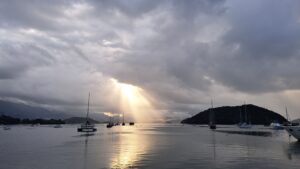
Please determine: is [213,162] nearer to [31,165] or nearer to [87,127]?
[31,165]

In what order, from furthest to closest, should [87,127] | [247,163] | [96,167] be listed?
[87,127], [247,163], [96,167]

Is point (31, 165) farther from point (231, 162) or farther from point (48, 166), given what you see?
point (231, 162)

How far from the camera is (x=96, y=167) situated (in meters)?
36.3

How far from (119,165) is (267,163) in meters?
18.2

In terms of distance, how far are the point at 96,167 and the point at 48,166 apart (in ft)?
19.2

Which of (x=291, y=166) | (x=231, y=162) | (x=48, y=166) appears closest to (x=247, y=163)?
(x=231, y=162)

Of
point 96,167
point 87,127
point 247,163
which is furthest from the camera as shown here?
point 87,127

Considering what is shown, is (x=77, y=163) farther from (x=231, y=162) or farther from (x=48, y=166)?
(x=231, y=162)

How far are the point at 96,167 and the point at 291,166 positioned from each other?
22.6 metres

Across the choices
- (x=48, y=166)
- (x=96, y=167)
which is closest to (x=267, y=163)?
(x=96, y=167)

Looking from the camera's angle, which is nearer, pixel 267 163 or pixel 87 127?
pixel 267 163

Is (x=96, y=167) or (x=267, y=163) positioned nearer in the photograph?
(x=96, y=167)

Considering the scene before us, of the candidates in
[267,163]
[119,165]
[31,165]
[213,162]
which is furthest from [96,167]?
[267,163]

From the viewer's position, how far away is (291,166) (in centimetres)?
3691
